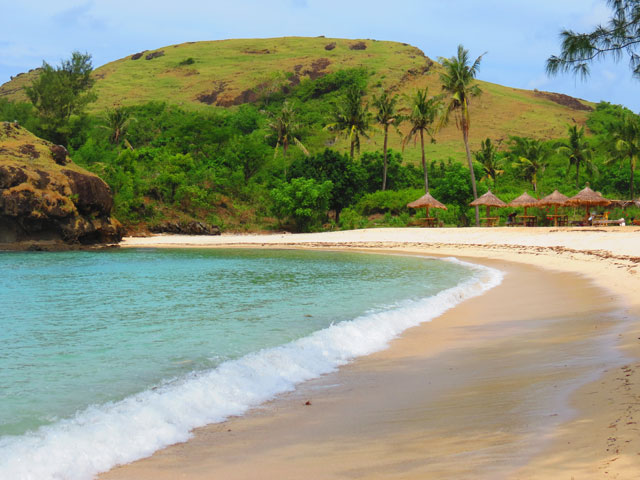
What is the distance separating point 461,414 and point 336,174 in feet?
144

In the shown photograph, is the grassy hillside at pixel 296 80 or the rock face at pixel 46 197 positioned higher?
the grassy hillside at pixel 296 80

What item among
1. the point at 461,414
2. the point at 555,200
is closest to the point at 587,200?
the point at 555,200

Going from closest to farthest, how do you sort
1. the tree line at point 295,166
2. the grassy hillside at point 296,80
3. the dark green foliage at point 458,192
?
the tree line at point 295,166, the dark green foliage at point 458,192, the grassy hillside at point 296,80

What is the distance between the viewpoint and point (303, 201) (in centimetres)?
4416

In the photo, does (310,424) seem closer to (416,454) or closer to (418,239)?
(416,454)

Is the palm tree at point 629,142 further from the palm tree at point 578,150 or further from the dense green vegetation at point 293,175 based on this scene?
the palm tree at point 578,150

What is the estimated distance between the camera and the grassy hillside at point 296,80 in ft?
335

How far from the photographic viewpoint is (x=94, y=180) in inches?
1378

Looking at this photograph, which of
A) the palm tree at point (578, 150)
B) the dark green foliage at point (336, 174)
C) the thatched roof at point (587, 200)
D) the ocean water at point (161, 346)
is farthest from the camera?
the palm tree at point (578, 150)

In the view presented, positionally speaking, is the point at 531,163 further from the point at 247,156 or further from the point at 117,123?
the point at 117,123

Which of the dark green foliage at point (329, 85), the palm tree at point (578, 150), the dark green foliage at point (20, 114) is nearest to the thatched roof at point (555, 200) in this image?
the palm tree at point (578, 150)

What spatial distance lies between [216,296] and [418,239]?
78.2 ft

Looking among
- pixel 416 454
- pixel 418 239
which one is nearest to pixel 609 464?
pixel 416 454

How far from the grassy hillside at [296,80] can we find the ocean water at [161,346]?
209 ft
